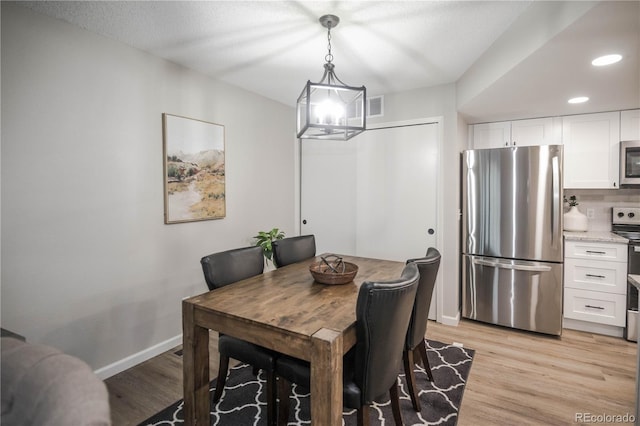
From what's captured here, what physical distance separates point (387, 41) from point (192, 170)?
6.23 ft

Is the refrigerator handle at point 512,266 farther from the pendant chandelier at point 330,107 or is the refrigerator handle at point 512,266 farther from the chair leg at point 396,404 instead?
the pendant chandelier at point 330,107

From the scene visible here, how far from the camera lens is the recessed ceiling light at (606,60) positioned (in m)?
1.91

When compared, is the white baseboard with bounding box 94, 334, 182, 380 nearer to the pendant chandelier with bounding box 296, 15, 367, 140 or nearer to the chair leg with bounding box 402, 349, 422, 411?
the chair leg with bounding box 402, 349, 422, 411

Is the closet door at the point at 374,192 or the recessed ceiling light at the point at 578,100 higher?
the recessed ceiling light at the point at 578,100

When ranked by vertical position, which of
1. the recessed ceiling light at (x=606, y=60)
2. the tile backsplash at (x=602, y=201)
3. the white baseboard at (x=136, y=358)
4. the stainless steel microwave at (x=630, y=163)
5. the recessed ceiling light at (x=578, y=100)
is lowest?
the white baseboard at (x=136, y=358)

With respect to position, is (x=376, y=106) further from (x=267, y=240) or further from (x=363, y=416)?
(x=363, y=416)

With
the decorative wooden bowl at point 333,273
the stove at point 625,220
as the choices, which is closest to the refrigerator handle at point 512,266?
the stove at point 625,220

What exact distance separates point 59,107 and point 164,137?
70 centimetres

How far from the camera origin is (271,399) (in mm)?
1750

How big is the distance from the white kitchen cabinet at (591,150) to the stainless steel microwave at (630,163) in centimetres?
6

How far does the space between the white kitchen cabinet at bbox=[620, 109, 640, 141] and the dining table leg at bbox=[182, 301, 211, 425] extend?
401 centimetres

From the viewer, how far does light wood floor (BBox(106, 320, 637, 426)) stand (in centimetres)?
195

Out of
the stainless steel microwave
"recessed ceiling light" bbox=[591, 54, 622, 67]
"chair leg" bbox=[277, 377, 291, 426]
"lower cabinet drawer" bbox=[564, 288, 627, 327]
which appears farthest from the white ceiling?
"chair leg" bbox=[277, 377, 291, 426]

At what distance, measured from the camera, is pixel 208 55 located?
2.61m
